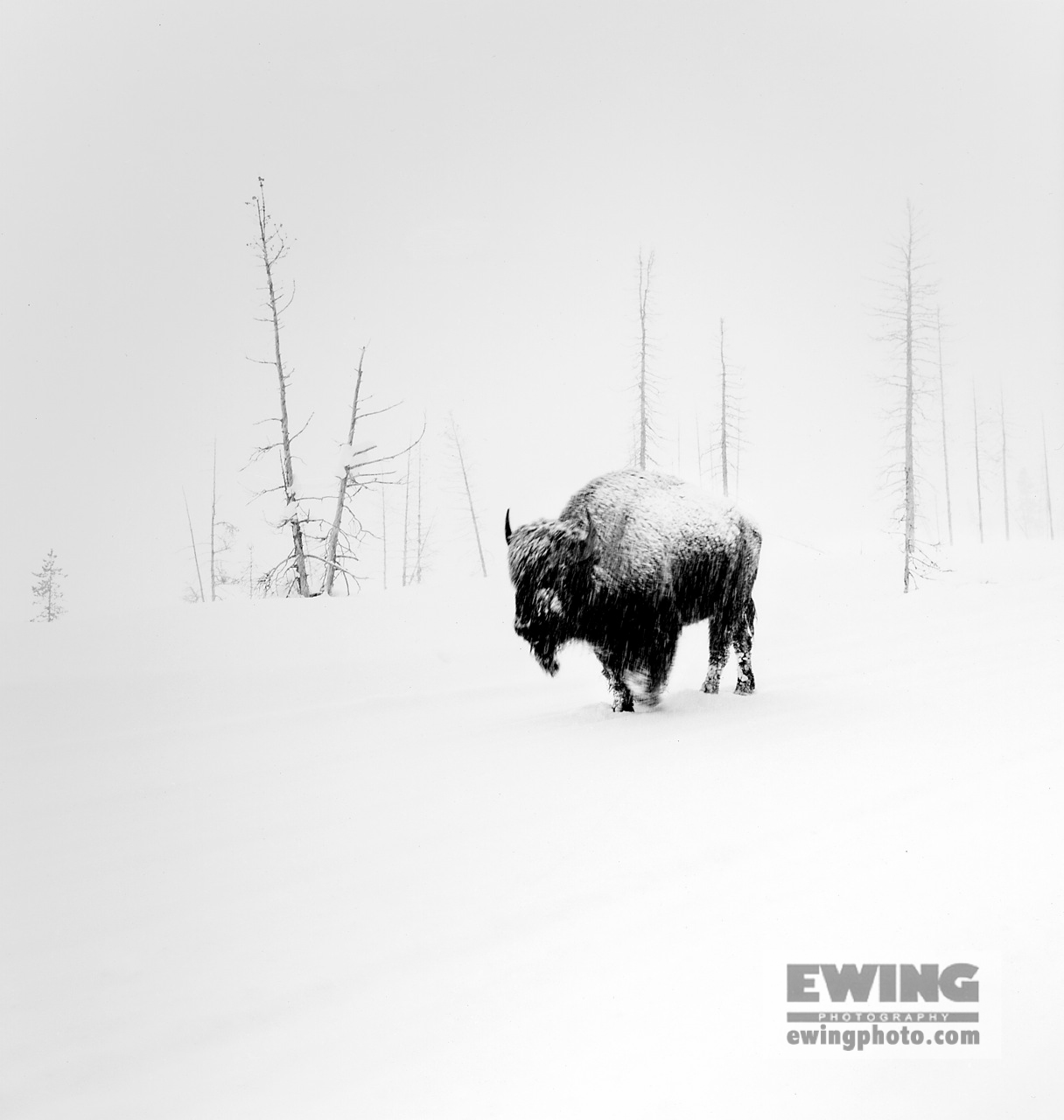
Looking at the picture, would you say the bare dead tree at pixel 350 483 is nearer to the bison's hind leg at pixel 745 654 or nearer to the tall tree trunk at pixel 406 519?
the tall tree trunk at pixel 406 519

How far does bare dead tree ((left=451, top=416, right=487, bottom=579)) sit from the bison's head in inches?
109

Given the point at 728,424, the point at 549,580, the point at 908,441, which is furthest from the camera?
the point at 908,441

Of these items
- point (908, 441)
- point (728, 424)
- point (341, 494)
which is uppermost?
point (728, 424)

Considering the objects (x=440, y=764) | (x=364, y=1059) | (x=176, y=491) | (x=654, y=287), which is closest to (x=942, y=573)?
(x=654, y=287)

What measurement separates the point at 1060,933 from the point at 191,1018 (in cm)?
267

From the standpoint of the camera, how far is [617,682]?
537 cm

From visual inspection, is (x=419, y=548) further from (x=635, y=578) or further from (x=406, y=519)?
(x=635, y=578)

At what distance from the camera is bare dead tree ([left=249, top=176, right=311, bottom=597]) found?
5324 millimetres

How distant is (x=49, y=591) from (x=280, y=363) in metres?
2.74

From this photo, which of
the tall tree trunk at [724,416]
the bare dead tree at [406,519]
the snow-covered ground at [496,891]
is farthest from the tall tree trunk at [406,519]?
the tall tree trunk at [724,416]

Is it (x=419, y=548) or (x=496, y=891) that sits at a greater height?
(x=419, y=548)

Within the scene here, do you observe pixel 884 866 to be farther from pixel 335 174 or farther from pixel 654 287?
pixel 654 287

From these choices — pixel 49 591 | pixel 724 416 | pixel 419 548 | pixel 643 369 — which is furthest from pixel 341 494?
pixel 724 416

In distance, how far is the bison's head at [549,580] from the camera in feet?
16.4
